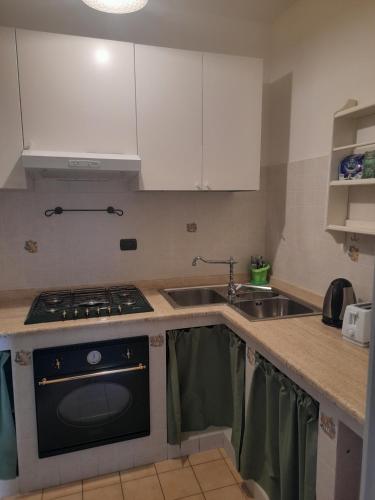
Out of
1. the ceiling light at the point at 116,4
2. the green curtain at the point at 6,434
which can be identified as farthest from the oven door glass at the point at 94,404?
the ceiling light at the point at 116,4

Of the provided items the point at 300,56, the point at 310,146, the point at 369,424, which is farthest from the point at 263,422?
the point at 300,56

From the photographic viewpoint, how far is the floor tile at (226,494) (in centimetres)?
169

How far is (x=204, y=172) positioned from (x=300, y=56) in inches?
35.8

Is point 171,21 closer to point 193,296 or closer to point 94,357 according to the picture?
point 193,296

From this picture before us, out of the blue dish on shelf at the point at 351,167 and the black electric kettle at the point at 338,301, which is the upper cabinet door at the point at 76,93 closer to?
the blue dish on shelf at the point at 351,167

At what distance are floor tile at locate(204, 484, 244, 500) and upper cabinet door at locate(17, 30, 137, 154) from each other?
1787 mm

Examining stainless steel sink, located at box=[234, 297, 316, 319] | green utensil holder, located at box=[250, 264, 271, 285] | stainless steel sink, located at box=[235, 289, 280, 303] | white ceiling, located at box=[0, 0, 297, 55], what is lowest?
stainless steel sink, located at box=[234, 297, 316, 319]

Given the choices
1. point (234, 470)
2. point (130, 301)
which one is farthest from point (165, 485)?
point (130, 301)

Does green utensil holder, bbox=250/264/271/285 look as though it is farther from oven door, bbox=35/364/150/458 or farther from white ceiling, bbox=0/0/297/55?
white ceiling, bbox=0/0/297/55

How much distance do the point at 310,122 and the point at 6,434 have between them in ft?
7.45

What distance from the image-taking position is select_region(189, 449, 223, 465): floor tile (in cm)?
193

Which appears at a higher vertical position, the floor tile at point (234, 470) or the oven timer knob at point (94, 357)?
the oven timer knob at point (94, 357)

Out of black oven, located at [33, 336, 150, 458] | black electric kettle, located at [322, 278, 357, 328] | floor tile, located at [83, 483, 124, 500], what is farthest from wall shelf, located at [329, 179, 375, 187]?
floor tile, located at [83, 483, 124, 500]

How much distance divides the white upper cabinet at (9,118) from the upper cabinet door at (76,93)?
0.03m
